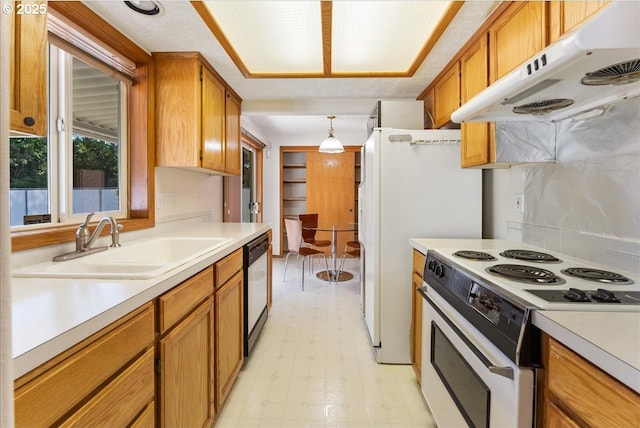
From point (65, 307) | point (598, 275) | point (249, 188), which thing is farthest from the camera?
point (249, 188)

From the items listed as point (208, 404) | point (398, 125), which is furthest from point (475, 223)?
point (208, 404)

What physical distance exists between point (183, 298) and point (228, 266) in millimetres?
525

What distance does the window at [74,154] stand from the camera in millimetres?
1402

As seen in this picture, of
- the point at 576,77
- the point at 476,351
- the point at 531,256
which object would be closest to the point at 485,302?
the point at 476,351

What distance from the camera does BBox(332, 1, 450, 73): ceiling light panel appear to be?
1.63m

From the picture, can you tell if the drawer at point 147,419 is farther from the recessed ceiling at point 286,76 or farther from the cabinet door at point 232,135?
the cabinet door at point 232,135

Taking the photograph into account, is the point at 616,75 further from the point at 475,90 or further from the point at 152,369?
the point at 152,369

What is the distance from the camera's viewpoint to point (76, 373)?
66 cm

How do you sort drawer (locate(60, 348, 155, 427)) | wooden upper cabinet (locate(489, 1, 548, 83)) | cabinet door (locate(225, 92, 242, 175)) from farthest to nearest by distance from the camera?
1. cabinet door (locate(225, 92, 242, 175))
2. wooden upper cabinet (locate(489, 1, 548, 83))
3. drawer (locate(60, 348, 155, 427))

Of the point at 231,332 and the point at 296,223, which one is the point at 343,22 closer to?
the point at 231,332

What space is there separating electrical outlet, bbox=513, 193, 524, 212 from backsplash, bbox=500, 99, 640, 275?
12 cm

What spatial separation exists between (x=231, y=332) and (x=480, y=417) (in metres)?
1.26

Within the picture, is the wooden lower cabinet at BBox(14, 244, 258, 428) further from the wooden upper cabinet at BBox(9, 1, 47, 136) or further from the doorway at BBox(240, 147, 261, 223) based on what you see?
the doorway at BBox(240, 147, 261, 223)

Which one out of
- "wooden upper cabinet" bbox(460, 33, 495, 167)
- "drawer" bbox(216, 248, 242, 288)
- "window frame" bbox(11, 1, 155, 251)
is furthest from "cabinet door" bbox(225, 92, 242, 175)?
"wooden upper cabinet" bbox(460, 33, 495, 167)
